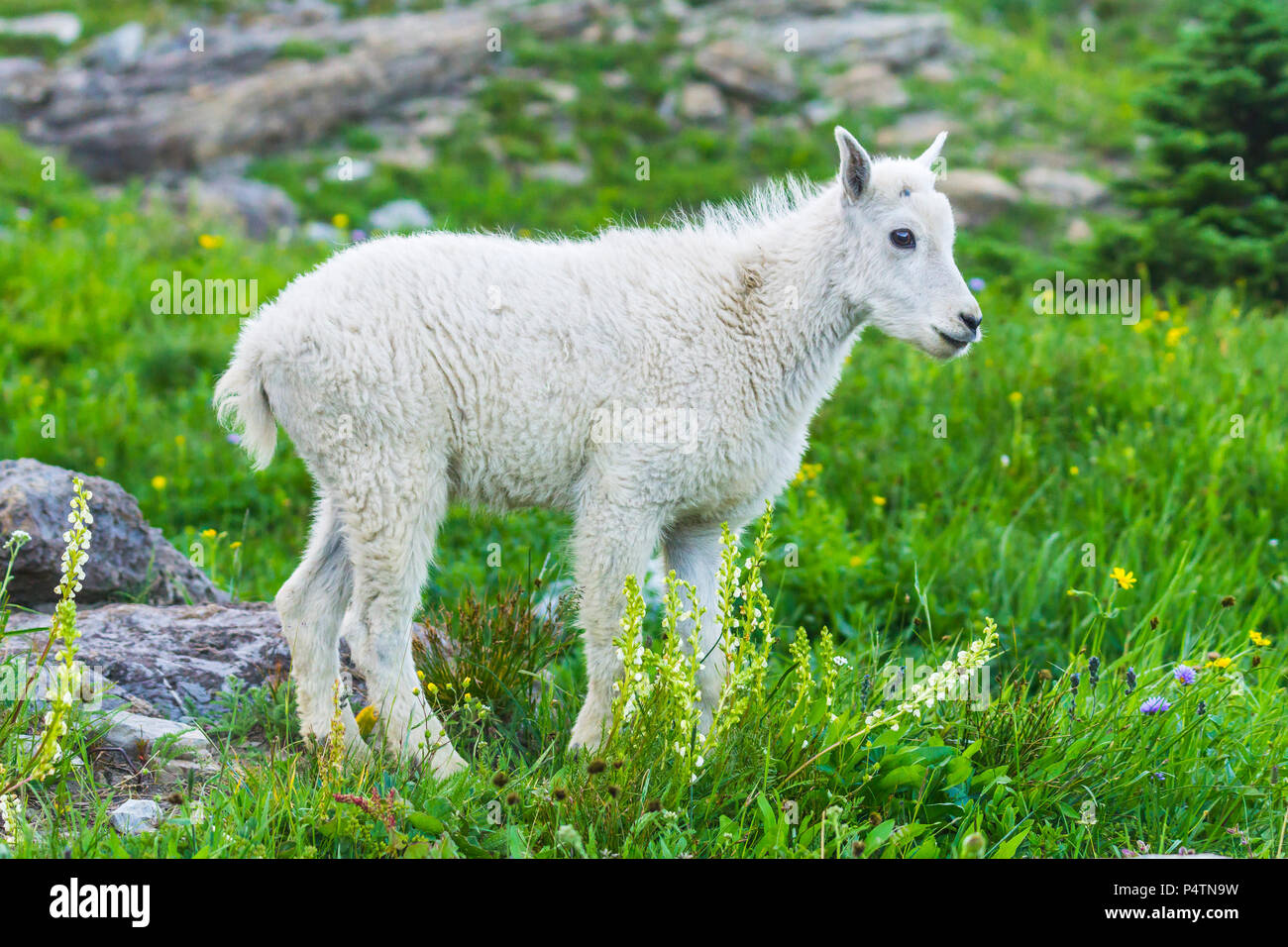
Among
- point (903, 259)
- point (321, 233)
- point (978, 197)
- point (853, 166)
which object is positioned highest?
point (853, 166)

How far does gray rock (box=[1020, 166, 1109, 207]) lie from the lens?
15820 millimetres

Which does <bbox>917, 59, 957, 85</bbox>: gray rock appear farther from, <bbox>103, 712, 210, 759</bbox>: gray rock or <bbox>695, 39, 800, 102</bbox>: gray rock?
<bbox>103, 712, 210, 759</bbox>: gray rock

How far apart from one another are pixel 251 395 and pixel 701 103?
45.0 ft

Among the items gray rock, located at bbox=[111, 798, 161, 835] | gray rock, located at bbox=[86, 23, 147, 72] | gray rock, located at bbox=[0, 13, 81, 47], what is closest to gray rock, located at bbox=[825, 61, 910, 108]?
gray rock, located at bbox=[86, 23, 147, 72]

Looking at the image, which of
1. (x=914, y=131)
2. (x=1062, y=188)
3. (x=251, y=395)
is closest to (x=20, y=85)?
(x=914, y=131)

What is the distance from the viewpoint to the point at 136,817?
4090mm

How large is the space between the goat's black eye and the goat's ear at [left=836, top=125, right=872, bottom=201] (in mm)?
240

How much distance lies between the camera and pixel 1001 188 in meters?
15.4

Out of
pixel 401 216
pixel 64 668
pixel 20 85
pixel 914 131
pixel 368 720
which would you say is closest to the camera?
pixel 64 668

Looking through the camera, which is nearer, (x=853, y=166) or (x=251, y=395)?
(x=251, y=395)

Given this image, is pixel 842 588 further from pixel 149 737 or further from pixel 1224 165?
pixel 1224 165

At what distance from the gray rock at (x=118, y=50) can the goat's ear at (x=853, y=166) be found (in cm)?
1526

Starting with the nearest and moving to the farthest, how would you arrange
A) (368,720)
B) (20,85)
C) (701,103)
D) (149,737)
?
(149,737)
(368,720)
(20,85)
(701,103)
